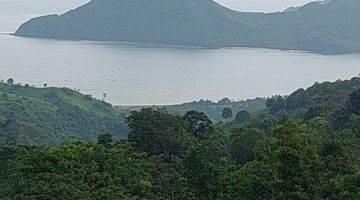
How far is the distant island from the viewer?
124m

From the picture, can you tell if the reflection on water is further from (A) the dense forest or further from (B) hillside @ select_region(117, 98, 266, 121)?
(A) the dense forest

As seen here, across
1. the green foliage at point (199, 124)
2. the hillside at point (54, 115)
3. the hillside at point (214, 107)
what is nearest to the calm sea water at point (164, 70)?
the hillside at point (214, 107)

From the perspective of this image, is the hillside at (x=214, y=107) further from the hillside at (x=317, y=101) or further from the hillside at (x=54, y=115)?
the hillside at (x=317, y=101)

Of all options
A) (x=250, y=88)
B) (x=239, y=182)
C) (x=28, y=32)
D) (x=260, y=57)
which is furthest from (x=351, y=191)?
(x=28, y=32)

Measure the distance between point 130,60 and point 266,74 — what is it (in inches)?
978

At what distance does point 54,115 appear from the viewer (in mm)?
48562

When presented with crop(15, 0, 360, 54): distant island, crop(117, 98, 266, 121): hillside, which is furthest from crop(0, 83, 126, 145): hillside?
crop(15, 0, 360, 54): distant island

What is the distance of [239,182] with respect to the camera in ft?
34.2

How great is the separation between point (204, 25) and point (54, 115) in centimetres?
8300

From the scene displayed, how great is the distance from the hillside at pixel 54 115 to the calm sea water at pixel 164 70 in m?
12.4

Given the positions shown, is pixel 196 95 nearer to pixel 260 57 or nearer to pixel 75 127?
pixel 75 127

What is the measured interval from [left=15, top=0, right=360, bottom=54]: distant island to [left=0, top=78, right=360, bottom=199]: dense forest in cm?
10510

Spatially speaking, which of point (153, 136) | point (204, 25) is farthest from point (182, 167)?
point (204, 25)

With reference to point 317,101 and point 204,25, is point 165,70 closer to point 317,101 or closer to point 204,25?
point 204,25
